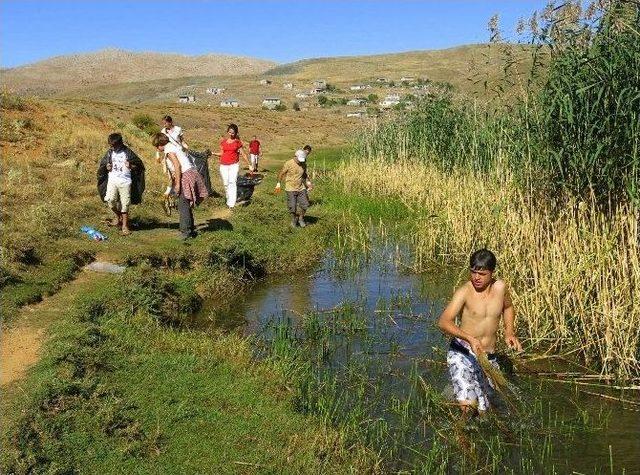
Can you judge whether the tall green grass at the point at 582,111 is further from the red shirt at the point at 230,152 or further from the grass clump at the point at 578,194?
the red shirt at the point at 230,152

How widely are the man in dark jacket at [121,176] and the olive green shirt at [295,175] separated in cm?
341

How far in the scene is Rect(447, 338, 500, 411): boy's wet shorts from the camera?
5824 millimetres

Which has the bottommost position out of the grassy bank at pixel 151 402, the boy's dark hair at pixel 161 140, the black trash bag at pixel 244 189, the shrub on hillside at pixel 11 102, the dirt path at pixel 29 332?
the grassy bank at pixel 151 402

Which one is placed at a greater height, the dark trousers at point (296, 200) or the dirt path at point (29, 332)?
the dark trousers at point (296, 200)

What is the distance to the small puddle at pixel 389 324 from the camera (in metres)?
5.79

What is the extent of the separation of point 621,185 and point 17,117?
20556mm

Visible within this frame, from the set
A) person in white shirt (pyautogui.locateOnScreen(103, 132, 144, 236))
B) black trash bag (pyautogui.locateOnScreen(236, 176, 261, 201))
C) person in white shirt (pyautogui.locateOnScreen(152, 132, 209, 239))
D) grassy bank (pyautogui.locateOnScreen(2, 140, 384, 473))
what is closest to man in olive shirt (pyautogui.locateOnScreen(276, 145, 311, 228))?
black trash bag (pyautogui.locateOnScreen(236, 176, 261, 201))

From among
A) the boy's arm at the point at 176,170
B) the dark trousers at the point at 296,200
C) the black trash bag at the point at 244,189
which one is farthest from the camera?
the black trash bag at the point at 244,189

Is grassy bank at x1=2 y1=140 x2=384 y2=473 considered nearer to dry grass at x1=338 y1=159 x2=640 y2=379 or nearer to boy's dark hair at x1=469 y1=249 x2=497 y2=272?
boy's dark hair at x1=469 y1=249 x2=497 y2=272

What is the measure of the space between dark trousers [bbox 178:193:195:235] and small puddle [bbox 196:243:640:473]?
174 centimetres

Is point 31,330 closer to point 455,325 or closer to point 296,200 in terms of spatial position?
point 455,325

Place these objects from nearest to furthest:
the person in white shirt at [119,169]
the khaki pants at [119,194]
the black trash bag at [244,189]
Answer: the person in white shirt at [119,169], the khaki pants at [119,194], the black trash bag at [244,189]

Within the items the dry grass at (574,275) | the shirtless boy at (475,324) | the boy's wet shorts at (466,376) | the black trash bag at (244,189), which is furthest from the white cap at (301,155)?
the boy's wet shorts at (466,376)

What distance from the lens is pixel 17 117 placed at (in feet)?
72.4
